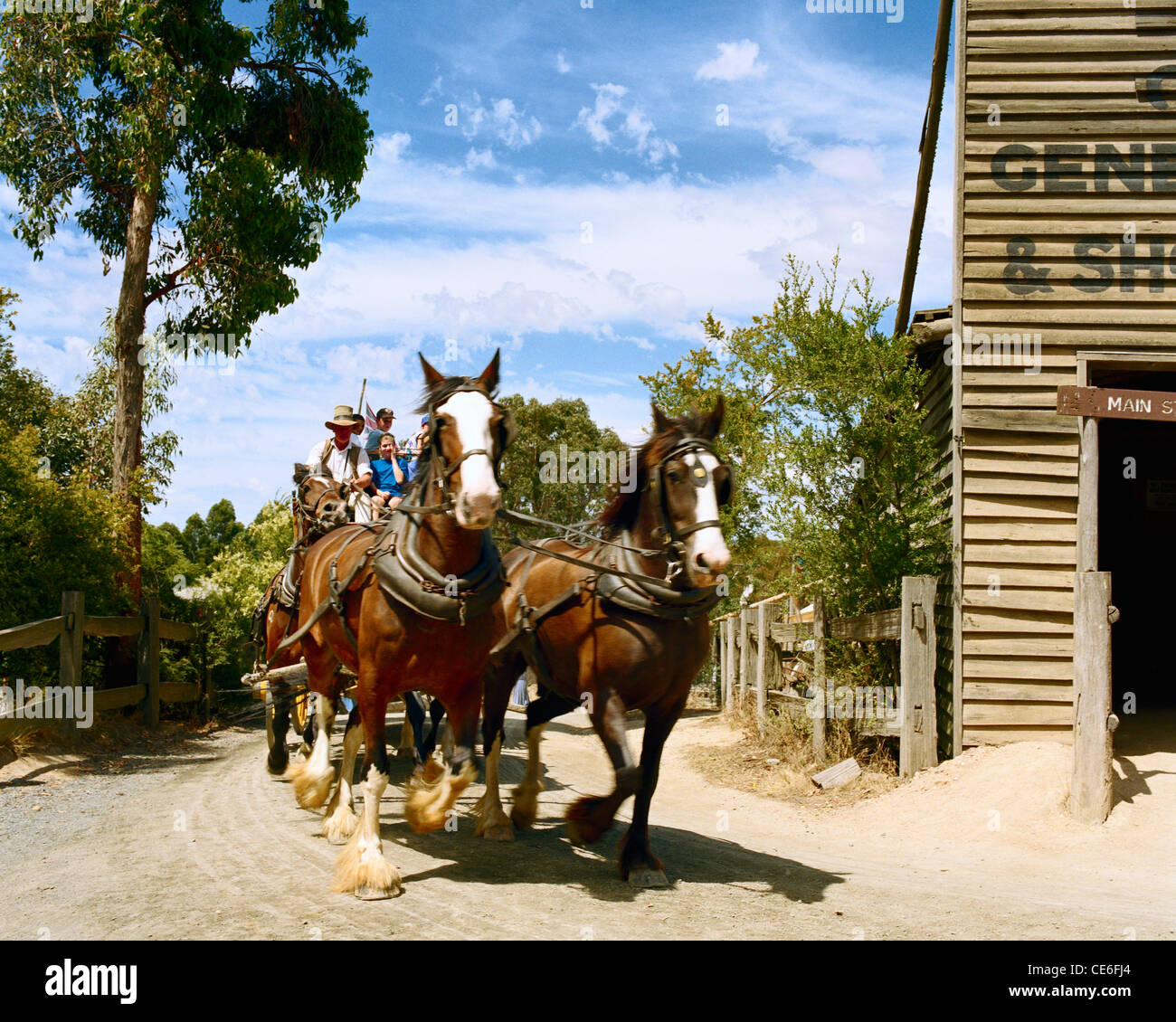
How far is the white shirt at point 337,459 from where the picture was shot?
783 cm

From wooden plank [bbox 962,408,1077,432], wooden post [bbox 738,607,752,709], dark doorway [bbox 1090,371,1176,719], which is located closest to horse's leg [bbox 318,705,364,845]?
wooden plank [bbox 962,408,1077,432]

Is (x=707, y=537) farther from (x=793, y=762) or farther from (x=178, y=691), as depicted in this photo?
(x=178, y=691)

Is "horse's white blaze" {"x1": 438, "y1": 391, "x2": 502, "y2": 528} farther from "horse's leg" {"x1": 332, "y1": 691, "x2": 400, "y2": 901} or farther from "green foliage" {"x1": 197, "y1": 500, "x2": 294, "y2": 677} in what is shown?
"green foliage" {"x1": 197, "y1": 500, "x2": 294, "y2": 677}

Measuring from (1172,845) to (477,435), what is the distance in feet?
19.6

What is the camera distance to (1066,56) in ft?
32.3

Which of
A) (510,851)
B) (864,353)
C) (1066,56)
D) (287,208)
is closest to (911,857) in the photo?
(510,851)

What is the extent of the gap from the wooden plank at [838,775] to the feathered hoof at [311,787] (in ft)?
16.2

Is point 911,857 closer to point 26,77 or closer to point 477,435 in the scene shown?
point 477,435

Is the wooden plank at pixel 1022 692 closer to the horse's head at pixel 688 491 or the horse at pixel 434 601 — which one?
the horse's head at pixel 688 491

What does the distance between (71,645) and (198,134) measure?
8047 millimetres

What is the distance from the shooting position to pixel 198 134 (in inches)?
547

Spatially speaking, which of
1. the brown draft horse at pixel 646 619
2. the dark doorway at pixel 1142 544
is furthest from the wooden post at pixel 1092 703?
the dark doorway at pixel 1142 544

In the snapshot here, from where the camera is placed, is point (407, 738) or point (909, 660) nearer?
point (909, 660)

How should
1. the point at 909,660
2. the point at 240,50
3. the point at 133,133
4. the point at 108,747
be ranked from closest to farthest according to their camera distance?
the point at 909,660, the point at 108,747, the point at 133,133, the point at 240,50
